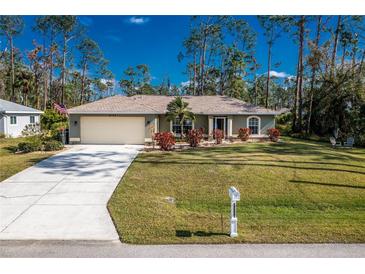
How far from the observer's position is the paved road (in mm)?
4754

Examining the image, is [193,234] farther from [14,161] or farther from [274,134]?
[274,134]

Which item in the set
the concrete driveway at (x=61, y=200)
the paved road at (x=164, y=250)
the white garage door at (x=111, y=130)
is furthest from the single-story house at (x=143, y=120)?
the paved road at (x=164, y=250)

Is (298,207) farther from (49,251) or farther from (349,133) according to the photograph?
(349,133)

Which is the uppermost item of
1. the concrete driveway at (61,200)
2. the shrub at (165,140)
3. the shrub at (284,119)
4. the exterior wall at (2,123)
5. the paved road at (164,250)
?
the shrub at (284,119)

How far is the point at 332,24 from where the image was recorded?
25312 mm

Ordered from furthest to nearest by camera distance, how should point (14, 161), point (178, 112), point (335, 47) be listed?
point (335, 47)
point (178, 112)
point (14, 161)

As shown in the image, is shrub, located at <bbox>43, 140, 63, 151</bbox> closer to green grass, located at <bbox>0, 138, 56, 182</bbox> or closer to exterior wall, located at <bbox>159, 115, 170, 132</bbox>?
green grass, located at <bbox>0, 138, 56, 182</bbox>

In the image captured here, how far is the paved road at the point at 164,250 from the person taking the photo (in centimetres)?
475

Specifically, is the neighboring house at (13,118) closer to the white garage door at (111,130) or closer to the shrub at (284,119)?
the white garage door at (111,130)

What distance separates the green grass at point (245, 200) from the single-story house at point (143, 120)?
690cm

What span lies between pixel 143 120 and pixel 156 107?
5.52ft

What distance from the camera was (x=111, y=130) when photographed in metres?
18.8

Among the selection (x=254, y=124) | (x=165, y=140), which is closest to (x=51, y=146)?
(x=165, y=140)
